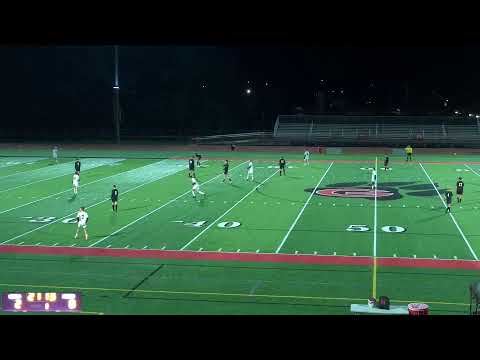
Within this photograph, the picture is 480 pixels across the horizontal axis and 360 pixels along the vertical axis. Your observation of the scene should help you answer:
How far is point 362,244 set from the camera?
718 inches

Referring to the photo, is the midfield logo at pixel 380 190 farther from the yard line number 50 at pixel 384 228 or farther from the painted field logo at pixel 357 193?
the yard line number 50 at pixel 384 228

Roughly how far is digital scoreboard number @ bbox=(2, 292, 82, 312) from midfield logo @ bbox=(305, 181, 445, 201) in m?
19.8

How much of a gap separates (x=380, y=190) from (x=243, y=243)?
12.4 meters

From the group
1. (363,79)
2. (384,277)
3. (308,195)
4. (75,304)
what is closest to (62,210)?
(308,195)

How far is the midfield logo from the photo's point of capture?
89.9 feet

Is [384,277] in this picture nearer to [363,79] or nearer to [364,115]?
[364,115]

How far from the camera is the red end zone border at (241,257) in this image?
16.0m

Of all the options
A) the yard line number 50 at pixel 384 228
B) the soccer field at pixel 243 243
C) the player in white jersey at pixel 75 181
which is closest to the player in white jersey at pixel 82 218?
the soccer field at pixel 243 243

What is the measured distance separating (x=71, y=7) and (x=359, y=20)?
4.57 ft

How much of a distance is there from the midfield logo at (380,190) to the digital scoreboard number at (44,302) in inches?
781

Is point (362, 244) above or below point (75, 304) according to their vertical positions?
below

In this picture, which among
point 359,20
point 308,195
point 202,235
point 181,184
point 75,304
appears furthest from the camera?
point 181,184

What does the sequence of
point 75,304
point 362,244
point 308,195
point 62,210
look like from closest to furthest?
point 75,304 → point 362,244 → point 62,210 → point 308,195

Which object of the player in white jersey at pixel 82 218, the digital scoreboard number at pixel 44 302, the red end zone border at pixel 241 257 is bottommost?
the red end zone border at pixel 241 257
